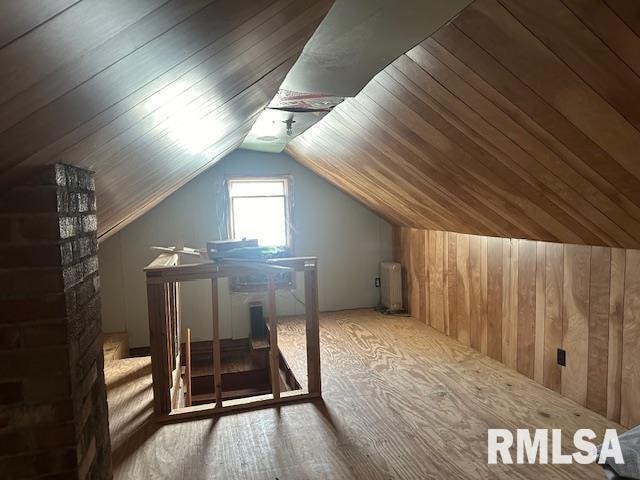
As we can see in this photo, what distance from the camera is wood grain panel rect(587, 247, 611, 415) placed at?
247 centimetres

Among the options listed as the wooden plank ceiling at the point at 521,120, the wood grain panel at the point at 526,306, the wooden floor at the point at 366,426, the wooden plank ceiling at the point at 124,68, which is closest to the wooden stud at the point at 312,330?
the wooden floor at the point at 366,426

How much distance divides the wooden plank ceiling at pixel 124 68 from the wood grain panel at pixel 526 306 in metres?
2.19

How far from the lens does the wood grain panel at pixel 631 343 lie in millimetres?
2287

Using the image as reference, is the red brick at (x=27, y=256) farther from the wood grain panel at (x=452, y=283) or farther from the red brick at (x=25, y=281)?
the wood grain panel at (x=452, y=283)

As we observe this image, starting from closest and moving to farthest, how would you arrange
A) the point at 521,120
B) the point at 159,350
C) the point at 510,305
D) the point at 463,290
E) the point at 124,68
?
the point at 124,68
the point at 521,120
the point at 159,350
the point at 510,305
the point at 463,290

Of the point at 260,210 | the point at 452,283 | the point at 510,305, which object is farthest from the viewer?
the point at 260,210

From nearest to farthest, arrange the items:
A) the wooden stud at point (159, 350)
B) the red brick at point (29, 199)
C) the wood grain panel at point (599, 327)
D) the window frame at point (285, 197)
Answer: the red brick at point (29, 199)
the wood grain panel at point (599, 327)
the wooden stud at point (159, 350)
the window frame at point (285, 197)

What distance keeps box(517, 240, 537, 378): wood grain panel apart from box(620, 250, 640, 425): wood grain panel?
684 mm

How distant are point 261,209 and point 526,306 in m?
3.01

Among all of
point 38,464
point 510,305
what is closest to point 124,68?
point 38,464

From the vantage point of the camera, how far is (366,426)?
98.8 inches

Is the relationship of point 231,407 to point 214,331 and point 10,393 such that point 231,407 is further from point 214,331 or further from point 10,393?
point 10,393

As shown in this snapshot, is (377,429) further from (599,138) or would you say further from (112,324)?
(112,324)

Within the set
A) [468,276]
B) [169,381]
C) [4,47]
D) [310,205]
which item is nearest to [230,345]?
[310,205]
